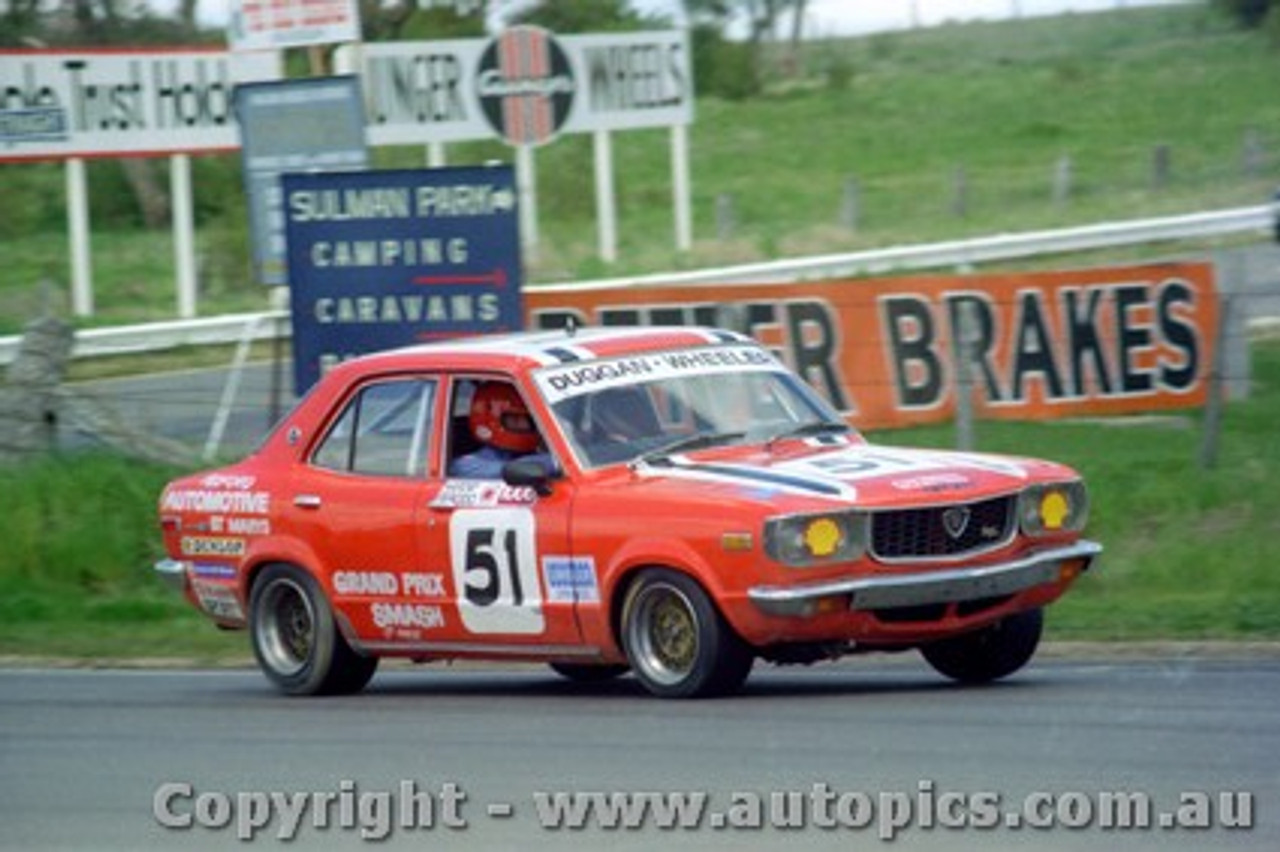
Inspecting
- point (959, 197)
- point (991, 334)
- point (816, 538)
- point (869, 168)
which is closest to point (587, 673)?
point (816, 538)

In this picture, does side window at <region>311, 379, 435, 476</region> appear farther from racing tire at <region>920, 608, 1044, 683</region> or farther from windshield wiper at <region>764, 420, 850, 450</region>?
racing tire at <region>920, 608, 1044, 683</region>

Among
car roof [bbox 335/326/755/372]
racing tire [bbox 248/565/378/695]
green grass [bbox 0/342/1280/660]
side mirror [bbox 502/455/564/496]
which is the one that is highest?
car roof [bbox 335/326/755/372]

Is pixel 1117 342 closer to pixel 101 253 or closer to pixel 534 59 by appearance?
pixel 534 59

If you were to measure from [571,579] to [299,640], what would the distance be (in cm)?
192

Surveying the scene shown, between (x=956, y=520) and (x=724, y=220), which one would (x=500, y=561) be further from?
(x=724, y=220)

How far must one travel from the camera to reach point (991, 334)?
21547 mm

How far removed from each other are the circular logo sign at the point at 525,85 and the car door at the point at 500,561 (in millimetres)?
25136

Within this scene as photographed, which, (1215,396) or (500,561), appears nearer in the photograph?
(500,561)

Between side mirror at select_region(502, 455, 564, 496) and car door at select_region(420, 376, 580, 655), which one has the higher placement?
side mirror at select_region(502, 455, 564, 496)

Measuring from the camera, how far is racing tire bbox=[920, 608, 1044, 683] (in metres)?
12.0

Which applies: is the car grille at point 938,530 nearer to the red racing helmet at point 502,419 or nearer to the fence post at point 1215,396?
the red racing helmet at point 502,419

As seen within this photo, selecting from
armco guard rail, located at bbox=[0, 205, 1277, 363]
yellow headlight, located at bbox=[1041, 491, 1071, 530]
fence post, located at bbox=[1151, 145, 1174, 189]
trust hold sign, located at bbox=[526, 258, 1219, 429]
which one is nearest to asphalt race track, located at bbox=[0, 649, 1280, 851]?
yellow headlight, located at bbox=[1041, 491, 1071, 530]

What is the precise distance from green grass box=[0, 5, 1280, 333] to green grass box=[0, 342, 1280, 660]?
1543 centimetres

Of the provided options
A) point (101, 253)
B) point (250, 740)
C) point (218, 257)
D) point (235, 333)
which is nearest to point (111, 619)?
point (250, 740)
